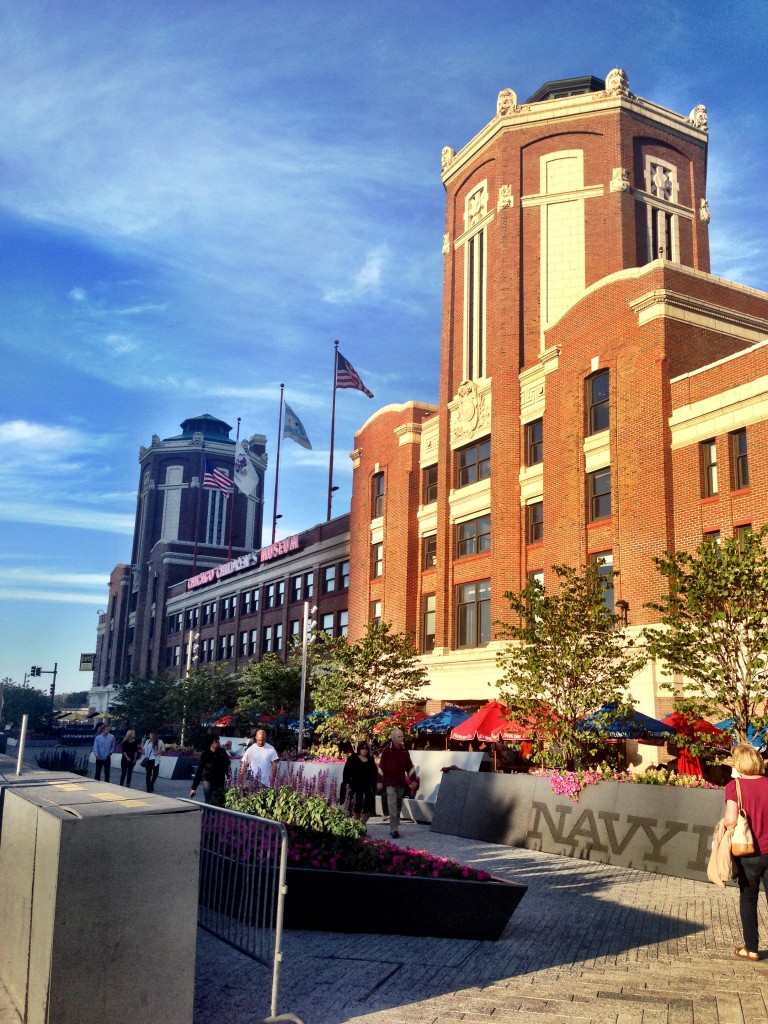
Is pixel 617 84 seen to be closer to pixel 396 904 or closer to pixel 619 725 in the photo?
pixel 619 725

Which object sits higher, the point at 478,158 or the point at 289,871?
the point at 478,158

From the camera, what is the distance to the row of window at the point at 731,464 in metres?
27.2

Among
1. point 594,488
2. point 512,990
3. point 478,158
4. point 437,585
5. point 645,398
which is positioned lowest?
point 512,990

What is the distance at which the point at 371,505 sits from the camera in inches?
1833

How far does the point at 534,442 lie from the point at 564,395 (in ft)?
9.13

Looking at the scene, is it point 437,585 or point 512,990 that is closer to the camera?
point 512,990

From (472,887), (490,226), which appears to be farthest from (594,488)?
(472,887)

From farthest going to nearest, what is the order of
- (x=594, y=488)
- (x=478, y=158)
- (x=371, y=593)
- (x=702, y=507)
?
(x=371, y=593) < (x=478, y=158) < (x=594, y=488) < (x=702, y=507)

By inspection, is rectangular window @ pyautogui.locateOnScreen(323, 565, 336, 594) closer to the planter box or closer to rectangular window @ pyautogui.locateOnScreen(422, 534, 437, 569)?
rectangular window @ pyautogui.locateOnScreen(422, 534, 437, 569)

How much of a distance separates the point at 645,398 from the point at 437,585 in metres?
13.4

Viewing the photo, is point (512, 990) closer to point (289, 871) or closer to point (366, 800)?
point (289, 871)

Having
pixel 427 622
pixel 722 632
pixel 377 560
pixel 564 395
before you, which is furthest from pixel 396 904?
pixel 377 560

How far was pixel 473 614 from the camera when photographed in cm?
3797

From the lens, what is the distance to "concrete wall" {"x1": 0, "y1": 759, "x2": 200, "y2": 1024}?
515cm
